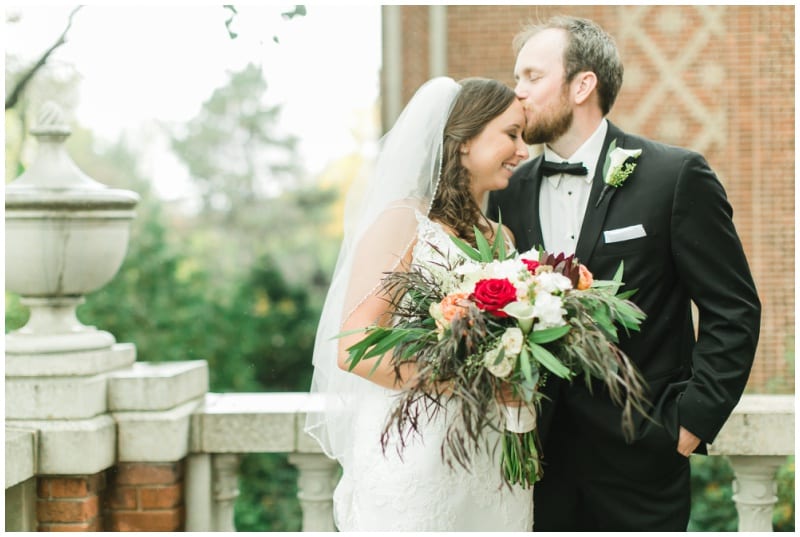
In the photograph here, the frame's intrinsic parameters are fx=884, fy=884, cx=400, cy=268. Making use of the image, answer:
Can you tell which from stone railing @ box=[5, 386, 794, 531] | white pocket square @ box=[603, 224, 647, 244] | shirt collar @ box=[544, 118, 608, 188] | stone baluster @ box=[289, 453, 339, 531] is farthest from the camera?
stone baluster @ box=[289, 453, 339, 531]

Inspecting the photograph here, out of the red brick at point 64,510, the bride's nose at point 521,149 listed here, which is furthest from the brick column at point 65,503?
the bride's nose at point 521,149

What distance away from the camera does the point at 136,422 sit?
11.9 ft

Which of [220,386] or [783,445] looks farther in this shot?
[220,386]

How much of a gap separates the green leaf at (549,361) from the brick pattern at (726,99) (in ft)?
23.5

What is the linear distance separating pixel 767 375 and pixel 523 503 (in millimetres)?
6672

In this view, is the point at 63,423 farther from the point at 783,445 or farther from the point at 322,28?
the point at 322,28

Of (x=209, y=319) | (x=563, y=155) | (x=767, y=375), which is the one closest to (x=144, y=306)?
(x=209, y=319)

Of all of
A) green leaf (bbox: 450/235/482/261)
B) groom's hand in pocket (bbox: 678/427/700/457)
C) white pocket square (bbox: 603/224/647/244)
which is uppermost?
white pocket square (bbox: 603/224/647/244)

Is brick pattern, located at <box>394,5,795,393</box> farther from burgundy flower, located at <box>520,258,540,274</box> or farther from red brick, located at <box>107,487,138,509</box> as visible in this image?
burgundy flower, located at <box>520,258,540,274</box>

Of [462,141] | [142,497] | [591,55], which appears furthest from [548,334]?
[142,497]

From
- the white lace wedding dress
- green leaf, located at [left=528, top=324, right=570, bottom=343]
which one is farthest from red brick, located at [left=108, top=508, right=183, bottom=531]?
green leaf, located at [left=528, top=324, right=570, bottom=343]

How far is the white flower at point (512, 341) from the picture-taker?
2.49m

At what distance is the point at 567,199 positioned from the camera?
11.0 feet

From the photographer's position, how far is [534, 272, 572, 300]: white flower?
8.39ft
